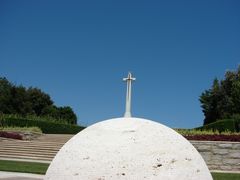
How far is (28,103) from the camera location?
196 ft

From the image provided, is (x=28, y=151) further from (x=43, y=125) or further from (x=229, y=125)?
(x=43, y=125)

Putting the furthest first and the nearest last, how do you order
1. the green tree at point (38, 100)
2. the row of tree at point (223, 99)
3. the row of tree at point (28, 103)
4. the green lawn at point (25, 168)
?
1. the green tree at point (38, 100)
2. the row of tree at point (28, 103)
3. the row of tree at point (223, 99)
4. the green lawn at point (25, 168)

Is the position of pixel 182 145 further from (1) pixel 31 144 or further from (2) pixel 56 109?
(2) pixel 56 109

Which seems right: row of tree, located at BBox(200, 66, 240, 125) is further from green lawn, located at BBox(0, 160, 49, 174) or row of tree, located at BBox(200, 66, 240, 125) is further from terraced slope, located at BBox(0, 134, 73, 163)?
green lawn, located at BBox(0, 160, 49, 174)

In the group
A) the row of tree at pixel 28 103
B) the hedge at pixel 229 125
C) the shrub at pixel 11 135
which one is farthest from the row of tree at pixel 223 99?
the shrub at pixel 11 135

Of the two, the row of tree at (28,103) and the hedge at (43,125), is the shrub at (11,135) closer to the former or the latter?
the hedge at (43,125)

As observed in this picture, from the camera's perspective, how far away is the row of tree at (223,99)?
42.5 metres

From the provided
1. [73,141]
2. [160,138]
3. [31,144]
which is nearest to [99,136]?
[73,141]

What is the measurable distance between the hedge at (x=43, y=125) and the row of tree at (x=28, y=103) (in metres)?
20.7

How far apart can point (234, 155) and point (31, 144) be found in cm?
1239

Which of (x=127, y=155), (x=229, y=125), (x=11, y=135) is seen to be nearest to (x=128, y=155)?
(x=127, y=155)

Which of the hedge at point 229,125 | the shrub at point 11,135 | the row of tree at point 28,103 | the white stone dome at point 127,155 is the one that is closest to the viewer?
the white stone dome at point 127,155

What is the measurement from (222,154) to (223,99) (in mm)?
36962

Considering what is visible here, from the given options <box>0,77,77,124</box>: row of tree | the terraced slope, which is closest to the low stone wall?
the terraced slope
